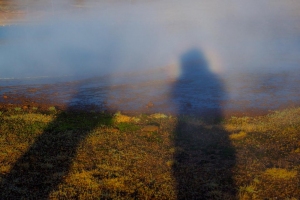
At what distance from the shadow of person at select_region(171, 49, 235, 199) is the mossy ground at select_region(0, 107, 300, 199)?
18mm

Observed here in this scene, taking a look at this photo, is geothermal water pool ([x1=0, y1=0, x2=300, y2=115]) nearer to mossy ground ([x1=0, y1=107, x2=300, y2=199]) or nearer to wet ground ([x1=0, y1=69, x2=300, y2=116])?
wet ground ([x1=0, y1=69, x2=300, y2=116])

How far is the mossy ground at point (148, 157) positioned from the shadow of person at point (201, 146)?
2 cm

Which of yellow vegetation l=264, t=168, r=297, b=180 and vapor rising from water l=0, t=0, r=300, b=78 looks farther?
vapor rising from water l=0, t=0, r=300, b=78

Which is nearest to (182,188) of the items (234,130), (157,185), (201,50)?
(157,185)

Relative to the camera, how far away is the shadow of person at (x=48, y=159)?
6.57 meters

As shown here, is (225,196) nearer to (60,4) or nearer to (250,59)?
(250,59)

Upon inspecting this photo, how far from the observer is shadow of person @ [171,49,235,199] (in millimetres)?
6484

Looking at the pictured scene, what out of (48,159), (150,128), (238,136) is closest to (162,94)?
(150,128)

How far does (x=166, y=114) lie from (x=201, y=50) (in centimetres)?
1440

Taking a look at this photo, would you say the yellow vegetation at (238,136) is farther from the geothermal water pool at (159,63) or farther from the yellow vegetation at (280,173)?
the geothermal water pool at (159,63)

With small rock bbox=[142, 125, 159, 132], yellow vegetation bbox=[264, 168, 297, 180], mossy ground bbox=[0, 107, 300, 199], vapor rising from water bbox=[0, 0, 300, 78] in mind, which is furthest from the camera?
vapor rising from water bbox=[0, 0, 300, 78]

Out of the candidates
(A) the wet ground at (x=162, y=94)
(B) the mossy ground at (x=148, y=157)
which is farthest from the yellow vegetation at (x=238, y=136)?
(A) the wet ground at (x=162, y=94)

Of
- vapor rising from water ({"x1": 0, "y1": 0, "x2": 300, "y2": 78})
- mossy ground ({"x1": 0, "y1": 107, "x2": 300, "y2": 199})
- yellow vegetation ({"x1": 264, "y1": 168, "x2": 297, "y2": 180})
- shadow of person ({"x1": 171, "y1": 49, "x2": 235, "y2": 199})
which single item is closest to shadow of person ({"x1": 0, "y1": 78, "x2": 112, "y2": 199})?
mossy ground ({"x1": 0, "y1": 107, "x2": 300, "y2": 199})

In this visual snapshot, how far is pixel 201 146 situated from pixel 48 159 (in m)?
3.09
